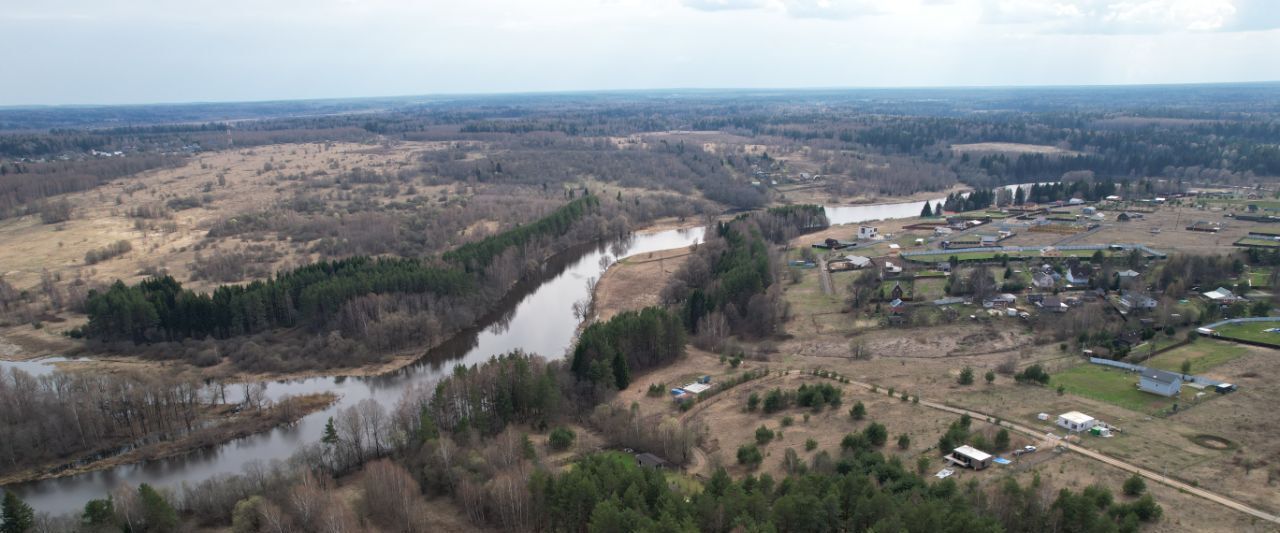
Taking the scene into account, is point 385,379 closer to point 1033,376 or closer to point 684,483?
point 684,483

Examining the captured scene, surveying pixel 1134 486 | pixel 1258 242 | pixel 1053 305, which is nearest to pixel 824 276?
pixel 1053 305

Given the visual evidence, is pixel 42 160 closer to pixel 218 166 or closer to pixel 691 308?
pixel 218 166

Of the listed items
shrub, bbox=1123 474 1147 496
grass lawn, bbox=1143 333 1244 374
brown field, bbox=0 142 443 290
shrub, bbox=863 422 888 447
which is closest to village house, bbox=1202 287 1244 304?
grass lawn, bbox=1143 333 1244 374

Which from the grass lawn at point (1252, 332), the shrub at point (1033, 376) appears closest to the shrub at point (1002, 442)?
the shrub at point (1033, 376)

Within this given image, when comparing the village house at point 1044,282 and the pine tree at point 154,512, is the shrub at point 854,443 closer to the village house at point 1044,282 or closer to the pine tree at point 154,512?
the pine tree at point 154,512

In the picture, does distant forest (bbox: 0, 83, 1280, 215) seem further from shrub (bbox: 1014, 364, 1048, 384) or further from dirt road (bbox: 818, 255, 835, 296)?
shrub (bbox: 1014, 364, 1048, 384)
